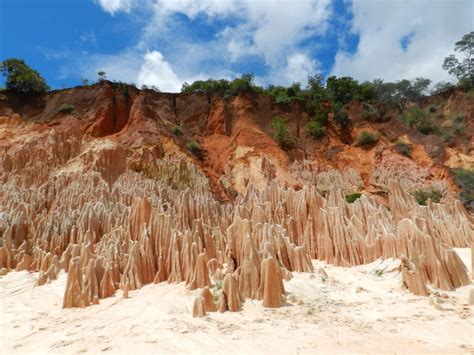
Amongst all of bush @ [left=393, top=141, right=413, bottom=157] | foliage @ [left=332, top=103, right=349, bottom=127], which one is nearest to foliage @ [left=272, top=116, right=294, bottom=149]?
foliage @ [left=332, top=103, right=349, bottom=127]

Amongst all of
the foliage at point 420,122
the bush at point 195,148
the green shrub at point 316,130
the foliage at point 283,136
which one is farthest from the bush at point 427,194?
the bush at point 195,148

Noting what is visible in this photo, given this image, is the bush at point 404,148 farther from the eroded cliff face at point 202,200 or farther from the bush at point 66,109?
the bush at point 66,109

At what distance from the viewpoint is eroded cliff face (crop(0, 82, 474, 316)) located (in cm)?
799

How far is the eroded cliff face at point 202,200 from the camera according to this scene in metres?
7.99

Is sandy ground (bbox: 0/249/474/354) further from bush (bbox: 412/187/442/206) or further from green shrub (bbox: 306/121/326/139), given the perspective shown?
green shrub (bbox: 306/121/326/139)

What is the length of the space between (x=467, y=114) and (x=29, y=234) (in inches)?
1426

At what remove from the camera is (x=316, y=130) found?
29.2 metres

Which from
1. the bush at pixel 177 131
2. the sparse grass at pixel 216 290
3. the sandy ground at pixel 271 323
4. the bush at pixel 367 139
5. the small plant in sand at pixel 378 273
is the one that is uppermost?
the bush at pixel 177 131

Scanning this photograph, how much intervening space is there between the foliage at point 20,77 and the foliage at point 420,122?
30.6 meters

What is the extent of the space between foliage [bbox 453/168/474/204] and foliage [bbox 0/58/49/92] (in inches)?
1168

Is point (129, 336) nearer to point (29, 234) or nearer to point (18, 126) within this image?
point (29, 234)

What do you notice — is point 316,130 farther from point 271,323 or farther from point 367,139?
point 271,323

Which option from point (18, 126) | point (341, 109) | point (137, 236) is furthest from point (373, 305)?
point (341, 109)

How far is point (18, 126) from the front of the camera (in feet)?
75.1
